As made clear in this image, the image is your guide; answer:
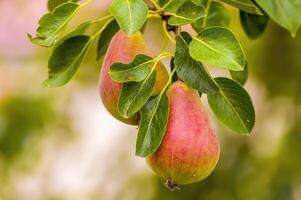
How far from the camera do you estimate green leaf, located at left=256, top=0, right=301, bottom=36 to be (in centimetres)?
95

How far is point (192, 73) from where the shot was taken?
0.90 metres

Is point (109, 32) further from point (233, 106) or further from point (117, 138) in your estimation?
point (117, 138)

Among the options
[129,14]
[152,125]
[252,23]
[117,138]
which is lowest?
[117,138]

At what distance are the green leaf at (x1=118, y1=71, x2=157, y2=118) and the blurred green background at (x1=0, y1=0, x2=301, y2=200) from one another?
1271 mm

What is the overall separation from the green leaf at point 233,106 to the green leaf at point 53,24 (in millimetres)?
211

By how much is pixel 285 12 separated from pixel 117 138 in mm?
1667

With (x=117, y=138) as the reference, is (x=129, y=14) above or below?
above

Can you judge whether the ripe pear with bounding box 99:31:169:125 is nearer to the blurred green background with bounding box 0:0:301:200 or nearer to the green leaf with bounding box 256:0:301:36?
the green leaf with bounding box 256:0:301:36

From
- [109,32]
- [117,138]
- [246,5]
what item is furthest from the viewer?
[117,138]

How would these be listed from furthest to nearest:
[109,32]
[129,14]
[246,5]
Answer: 1. [109,32]
2. [246,5]
3. [129,14]

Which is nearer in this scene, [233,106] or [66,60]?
[233,106]

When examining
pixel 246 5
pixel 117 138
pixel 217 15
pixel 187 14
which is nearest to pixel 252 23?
pixel 217 15

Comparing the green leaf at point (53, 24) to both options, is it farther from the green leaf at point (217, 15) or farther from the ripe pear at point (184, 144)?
the green leaf at point (217, 15)

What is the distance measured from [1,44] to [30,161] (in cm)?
42
